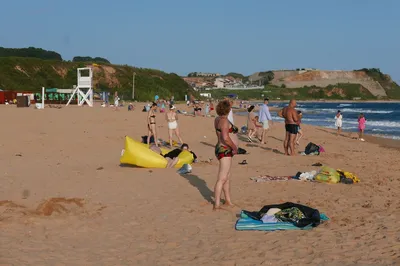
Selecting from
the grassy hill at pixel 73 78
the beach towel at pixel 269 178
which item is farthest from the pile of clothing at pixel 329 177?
the grassy hill at pixel 73 78

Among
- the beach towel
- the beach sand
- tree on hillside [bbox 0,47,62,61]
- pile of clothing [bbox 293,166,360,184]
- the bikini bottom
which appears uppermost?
tree on hillside [bbox 0,47,62,61]

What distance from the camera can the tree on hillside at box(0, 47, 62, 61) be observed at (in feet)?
331

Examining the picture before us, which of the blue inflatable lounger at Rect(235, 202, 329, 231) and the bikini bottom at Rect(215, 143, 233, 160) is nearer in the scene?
the blue inflatable lounger at Rect(235, 202, 329, 231)

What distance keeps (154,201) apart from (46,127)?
11002mm

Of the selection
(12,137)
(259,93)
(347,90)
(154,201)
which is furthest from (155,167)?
(347,90)

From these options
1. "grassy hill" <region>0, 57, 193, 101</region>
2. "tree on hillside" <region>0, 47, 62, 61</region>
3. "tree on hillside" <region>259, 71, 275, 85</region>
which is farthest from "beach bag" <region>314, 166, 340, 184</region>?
"tree on hillside" <region>259, 71, 275, 85</region>

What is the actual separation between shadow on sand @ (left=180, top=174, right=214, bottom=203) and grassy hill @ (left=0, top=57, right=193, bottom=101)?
5213 centimetres

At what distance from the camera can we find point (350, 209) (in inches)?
260

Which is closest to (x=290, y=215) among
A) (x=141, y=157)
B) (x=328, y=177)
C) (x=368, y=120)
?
(x=328, y=177)

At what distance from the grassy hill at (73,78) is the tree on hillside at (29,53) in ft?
98.2

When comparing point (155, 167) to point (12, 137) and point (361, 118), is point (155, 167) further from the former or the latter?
point (361, 118)

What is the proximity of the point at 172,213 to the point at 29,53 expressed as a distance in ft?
347

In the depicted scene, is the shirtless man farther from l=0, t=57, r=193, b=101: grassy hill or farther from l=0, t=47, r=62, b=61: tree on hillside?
l=0, t=47, r=62, b=61: tree on hillside

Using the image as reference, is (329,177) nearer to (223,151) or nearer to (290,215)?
(223,151)
